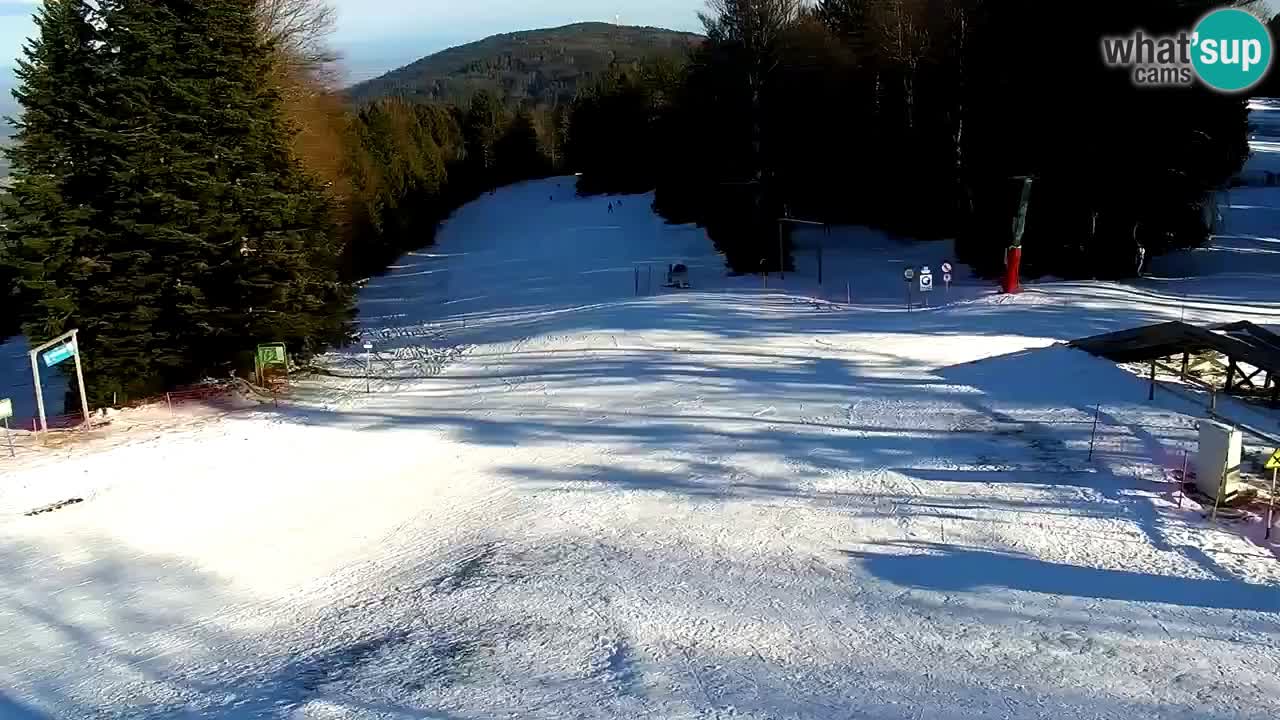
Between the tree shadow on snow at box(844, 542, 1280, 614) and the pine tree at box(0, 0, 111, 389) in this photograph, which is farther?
the pine tree at box(0, 0, 111, 389)

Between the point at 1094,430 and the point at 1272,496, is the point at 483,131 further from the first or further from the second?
the point at 1272,496

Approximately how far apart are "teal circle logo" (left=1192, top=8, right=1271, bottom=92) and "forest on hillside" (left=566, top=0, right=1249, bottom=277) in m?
0.50

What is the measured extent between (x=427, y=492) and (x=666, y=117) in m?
45.3

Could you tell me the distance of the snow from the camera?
8.55 metres

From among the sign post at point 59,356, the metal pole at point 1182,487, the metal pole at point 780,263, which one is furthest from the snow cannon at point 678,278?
the metal pole at point 1182,487

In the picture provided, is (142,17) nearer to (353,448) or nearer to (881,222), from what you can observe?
(353,448)

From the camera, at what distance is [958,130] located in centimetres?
3058

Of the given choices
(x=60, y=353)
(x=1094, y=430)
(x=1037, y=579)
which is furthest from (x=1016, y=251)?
(x=60, y=353)

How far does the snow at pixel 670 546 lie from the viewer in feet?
28.0

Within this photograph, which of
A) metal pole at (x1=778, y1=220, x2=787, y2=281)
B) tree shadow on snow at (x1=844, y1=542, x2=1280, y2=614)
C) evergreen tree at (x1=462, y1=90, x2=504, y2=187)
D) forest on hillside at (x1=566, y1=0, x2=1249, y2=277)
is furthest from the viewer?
evergreen tree at (x1=462, y1=90, x2=504, y2=187)

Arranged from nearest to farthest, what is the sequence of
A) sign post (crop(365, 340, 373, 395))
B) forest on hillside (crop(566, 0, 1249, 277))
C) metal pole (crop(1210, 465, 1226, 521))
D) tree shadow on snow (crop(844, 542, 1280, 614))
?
tree shadow on snow (crop(844, 542, 1280, 614))
metal pole (crop(1210, 465, 1226, 521))
sign post (crop(365, 340, 373, 395))
forest on hillside (crop(566, 0, 1249, 277))

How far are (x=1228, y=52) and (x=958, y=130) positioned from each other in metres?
7.72

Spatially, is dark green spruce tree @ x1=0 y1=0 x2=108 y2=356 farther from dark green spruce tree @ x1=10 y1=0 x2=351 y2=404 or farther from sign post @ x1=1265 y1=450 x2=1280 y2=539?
sign post @ x1=1265 y1=450 x2=1280 y2=539

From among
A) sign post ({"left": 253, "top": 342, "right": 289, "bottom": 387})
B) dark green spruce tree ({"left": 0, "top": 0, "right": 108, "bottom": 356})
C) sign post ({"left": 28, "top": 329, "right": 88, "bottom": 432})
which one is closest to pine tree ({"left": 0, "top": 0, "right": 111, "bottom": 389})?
dark green spruce tree ({"left": 0, "top": 0, "right": 108, "bottom": 356})
